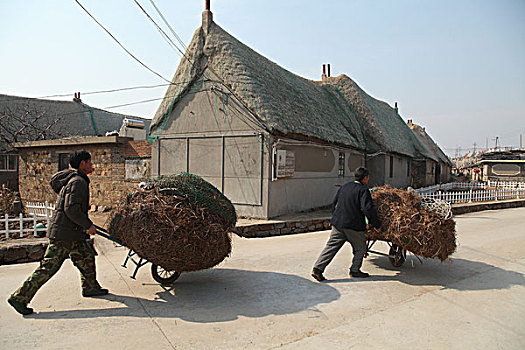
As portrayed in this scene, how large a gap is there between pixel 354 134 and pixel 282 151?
309 inches

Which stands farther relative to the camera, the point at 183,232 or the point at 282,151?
the point at 282,151

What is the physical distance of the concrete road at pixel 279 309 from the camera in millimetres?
3793

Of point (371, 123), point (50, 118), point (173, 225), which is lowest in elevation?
point (173, 225)

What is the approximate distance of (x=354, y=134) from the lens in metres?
→ 18.2

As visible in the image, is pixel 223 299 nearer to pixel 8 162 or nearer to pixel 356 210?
pixel 356 210

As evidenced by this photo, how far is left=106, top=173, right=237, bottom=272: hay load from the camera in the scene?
4629 mm

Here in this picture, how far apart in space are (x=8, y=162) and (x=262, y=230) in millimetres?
22239

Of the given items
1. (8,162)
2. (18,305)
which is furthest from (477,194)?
(8,162)

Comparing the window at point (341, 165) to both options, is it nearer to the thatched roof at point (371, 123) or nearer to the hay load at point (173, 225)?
the thatched roof at point (371, 123)

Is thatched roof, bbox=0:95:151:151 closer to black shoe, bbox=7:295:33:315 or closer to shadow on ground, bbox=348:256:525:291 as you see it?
black shoe, bbox=7:295:33:315

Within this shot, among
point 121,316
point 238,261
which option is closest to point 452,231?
point 238,261

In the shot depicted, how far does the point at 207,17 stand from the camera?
Result: 1275 cm

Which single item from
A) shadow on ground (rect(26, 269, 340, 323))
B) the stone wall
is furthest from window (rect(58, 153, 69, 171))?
shadow on ground (rect(26, 269, 340, 323))

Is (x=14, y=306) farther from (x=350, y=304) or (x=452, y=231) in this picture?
(x=452, y=231)
